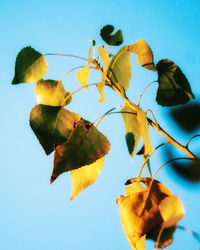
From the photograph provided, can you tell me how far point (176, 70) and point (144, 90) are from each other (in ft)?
0.28

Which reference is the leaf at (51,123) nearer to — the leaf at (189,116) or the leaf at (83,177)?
the leaf at (83,177)

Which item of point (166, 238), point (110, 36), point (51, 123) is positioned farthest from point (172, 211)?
point (110, 36)

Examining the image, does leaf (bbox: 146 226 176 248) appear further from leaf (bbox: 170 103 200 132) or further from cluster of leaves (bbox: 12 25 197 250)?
leaf (bbox: 170 103 200 132)

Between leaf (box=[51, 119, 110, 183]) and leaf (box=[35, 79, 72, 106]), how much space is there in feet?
0.31

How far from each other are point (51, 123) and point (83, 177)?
0.12m

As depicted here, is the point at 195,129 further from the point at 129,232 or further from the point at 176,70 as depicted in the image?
the point at 129,232

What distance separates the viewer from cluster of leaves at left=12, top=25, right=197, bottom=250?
364 millimetres

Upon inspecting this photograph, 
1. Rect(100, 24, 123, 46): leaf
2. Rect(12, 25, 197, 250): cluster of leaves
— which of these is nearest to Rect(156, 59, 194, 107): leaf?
Rect(12, 25, 197, 250): cluster of leaves

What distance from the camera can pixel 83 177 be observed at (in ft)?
1.43

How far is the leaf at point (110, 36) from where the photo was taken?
535mm

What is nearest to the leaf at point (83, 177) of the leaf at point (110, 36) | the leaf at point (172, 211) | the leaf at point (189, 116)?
the leaf at point (172, 211)

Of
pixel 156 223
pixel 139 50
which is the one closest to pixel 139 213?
pixel 156 223

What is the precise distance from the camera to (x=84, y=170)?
0.44 metres

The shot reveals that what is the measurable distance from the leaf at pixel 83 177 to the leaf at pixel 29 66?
0.73ft
